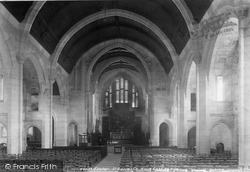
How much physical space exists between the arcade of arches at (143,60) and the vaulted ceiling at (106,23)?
0.11 meters

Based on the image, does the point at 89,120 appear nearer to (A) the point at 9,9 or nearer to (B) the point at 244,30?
(A) the point at 9,9

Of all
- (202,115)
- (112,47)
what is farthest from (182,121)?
(112,47)

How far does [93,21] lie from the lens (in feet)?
123

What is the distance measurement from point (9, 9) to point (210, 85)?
1395 cm

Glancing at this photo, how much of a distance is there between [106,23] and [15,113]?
18.2 m

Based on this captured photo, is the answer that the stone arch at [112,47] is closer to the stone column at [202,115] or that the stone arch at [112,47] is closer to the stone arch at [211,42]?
the stone column at [202,115]

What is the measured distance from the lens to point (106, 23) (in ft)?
130

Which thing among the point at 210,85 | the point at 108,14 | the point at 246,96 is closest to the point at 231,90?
the point at 210,85

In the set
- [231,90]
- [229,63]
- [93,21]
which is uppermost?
[93,21]

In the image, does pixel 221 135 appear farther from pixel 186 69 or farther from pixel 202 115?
pixel 186 69

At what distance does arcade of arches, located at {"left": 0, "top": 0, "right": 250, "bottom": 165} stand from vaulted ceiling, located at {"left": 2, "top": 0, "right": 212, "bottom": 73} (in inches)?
4.4

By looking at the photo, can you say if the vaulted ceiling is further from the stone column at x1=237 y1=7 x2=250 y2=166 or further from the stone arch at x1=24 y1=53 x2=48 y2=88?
the stone column at x1=237 y1=7 x2=250 y2=166

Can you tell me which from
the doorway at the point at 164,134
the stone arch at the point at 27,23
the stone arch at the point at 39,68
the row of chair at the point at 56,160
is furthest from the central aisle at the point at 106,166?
the doorway at the point at 164,134

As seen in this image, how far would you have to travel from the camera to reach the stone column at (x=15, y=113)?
79.7 ft
